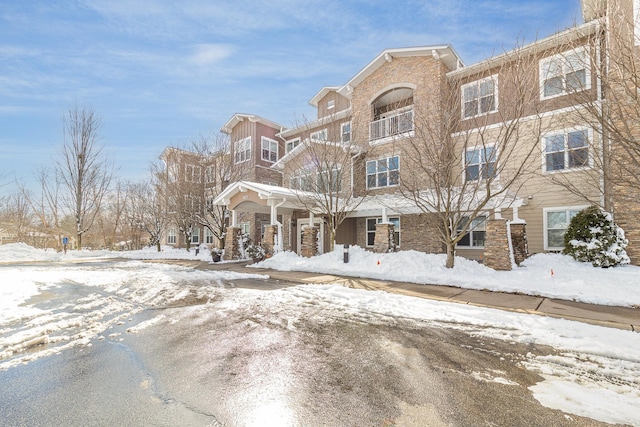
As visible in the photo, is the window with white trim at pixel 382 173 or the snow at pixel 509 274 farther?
the window with white trim at pixel 382 173

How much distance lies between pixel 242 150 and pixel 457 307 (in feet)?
70.9

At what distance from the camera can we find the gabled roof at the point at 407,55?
14.9 m

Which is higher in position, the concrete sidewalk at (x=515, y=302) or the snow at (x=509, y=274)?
the snow at (x=509, y=274)

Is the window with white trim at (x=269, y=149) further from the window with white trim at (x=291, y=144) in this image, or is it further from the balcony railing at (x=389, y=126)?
the balcony railing at (x=389, y=126)

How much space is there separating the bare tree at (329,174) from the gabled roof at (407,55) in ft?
9.27

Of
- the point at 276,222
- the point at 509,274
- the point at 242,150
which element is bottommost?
the point at 509,274

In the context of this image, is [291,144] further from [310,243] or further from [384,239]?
[384,239]

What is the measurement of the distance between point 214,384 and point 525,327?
5132mm

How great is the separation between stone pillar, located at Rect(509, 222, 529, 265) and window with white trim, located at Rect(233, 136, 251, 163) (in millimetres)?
19013

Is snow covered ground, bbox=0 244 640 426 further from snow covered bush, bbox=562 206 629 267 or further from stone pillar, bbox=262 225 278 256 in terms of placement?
stone pillar, bbox=262 225 278 256

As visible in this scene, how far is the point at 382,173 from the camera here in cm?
1570

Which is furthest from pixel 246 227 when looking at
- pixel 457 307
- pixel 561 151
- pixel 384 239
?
pixel 561 151

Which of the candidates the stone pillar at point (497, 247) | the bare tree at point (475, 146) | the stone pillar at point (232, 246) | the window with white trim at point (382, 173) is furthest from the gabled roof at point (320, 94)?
the stone pillar at point (497, 247)

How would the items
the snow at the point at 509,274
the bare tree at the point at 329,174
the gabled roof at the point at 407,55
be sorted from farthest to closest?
the gabled roof at the point at 407,55
the bare tree at the point at 329,174
the snow at the point at 509,274
